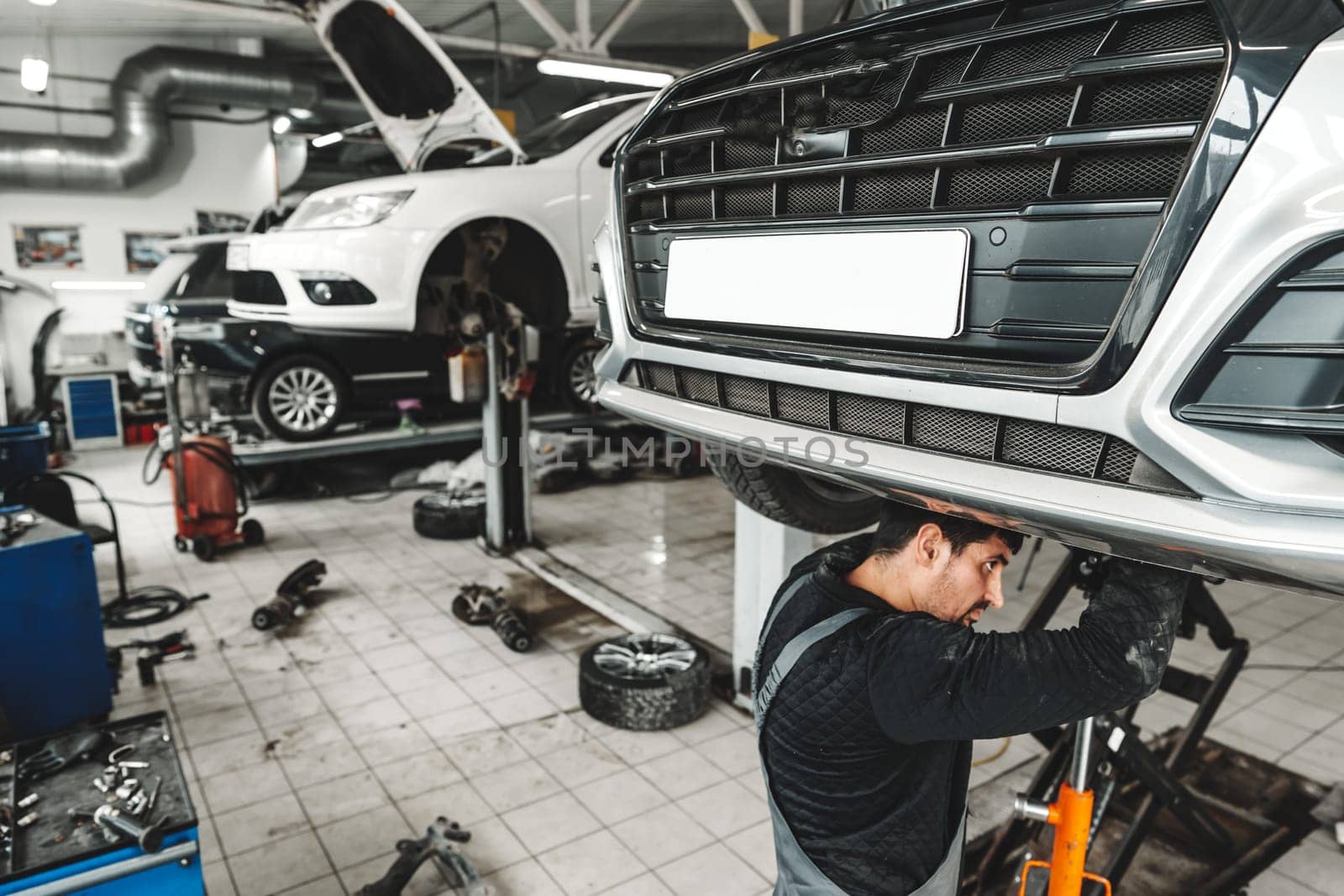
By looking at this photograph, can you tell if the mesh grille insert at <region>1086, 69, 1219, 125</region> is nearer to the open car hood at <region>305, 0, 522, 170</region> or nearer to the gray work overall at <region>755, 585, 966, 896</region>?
the gray work overall at <region>755, 585, 966, 896</region>

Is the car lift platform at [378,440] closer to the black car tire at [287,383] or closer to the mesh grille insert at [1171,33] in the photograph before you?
the black car tire at [287,383]

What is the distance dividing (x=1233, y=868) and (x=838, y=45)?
2320 mm

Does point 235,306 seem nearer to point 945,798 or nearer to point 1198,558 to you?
point 945,798

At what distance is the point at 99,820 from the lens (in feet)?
5.18

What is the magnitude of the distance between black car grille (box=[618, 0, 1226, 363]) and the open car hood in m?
2.73

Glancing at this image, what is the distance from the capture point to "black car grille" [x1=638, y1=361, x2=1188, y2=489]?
0.89 m

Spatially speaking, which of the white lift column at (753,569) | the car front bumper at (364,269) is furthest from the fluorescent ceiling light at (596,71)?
the white lift column at (753,569)

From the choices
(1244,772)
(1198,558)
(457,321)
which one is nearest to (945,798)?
(1198,558)

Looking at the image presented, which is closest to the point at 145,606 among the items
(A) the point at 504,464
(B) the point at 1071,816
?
(A) the point at 504,464

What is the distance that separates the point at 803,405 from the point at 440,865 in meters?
1.74

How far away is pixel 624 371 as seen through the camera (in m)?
1.53

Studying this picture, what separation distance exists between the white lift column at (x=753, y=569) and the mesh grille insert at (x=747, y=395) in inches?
55.8

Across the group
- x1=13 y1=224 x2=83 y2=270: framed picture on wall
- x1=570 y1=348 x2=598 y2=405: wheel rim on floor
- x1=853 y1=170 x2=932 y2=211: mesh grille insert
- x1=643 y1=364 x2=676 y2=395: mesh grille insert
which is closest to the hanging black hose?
x1=570 y1=348 x2=598 y2=405: wheel rim on floor

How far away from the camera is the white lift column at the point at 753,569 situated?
2.75 meters
